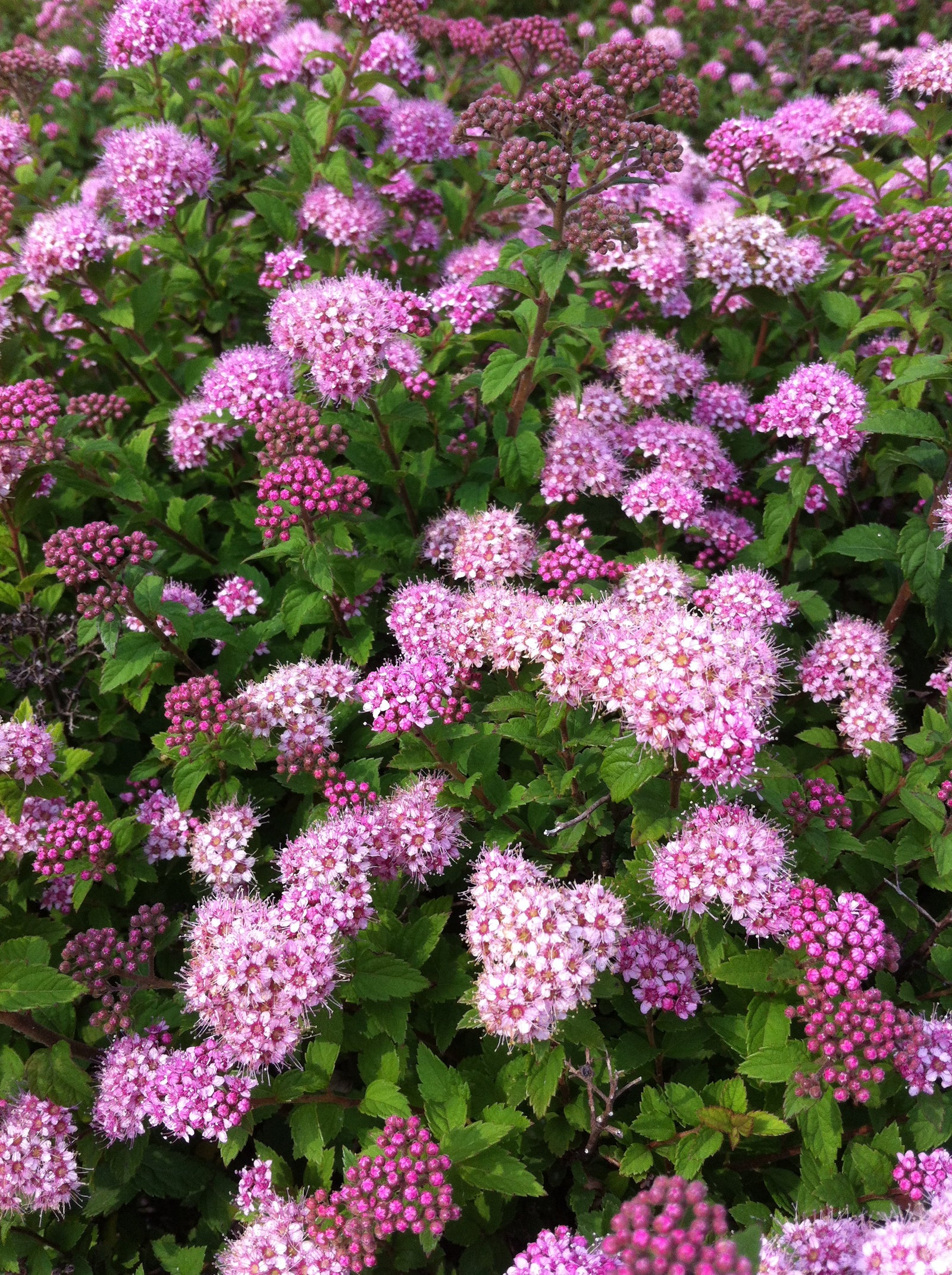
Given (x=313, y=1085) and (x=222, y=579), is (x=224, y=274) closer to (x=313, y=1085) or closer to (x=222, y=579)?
(x=222, y=579)

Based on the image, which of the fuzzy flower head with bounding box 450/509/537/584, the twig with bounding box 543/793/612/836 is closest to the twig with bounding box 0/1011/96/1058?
the twig with bounding box 543/793/612/836

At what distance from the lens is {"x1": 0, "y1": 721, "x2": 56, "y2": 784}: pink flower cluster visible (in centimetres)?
339

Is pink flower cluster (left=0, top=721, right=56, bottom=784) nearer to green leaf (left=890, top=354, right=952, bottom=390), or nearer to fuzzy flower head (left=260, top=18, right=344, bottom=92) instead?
green leaf (left=890, top=354, right=952, bottom=390)

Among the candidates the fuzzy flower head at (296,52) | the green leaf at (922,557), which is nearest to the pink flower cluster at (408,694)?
the green leaf at (922,557)

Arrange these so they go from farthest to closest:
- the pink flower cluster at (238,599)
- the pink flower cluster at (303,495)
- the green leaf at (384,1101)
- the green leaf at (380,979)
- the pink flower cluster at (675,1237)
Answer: the pink flower cluster at (238,599), the pink flower cluster at (303,495), the green leaf at (380,979), the green leaf at (384,1101), the pink flower cluster at (675,1237)

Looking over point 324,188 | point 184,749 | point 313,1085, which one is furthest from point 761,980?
point 324,188

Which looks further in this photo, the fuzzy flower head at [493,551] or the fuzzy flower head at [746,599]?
the fuzzy flower head at [493,551]

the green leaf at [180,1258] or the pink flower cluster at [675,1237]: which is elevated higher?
the pink flower cluster at [675,1237]

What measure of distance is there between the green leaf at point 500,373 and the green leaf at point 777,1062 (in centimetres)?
265

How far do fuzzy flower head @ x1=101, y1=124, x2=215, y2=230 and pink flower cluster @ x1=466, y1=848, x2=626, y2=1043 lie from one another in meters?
4.00

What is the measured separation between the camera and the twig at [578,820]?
3.15m

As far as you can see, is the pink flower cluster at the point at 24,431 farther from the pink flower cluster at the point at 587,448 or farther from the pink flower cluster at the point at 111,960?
the pink flower cluster at the point at 587,448

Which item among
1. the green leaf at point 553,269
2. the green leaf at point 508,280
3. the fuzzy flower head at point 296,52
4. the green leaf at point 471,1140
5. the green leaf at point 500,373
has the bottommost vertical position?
the green leaf at point 471,1140

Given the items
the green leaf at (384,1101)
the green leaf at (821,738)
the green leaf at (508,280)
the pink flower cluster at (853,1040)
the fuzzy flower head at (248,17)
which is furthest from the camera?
the fuzzy flower head at (248,17)
